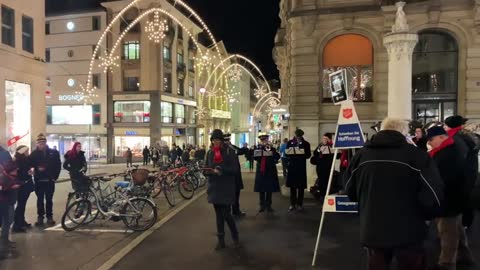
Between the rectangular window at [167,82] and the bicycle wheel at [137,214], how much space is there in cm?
3340

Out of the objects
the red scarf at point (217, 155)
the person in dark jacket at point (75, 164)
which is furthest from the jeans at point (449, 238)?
the person in dark jacket at point (75, 164)

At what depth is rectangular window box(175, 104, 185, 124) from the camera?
44531mm

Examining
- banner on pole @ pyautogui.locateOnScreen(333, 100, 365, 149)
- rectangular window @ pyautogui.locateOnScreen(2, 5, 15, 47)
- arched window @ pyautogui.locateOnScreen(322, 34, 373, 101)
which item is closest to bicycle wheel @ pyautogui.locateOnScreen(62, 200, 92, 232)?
banner on pole @ pyautogui.locateOnScreen(333, 100, 365, 149)

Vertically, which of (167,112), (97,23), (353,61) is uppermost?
(97,23)

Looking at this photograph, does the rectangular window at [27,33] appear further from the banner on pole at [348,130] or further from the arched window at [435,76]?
the banner on pole at [348,130]

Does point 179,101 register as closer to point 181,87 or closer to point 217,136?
point 181,87

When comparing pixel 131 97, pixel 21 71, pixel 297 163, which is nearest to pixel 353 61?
pixel 297 163

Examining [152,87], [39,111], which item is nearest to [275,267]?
[39,111]

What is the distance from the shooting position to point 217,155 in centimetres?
720

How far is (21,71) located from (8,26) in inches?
74.7

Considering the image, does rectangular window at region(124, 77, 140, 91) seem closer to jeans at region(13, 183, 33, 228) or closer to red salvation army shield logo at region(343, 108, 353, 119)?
jeans at region(13, 183, 33, 228)

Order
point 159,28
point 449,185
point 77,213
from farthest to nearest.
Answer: point 159,28 < point 77,213 < point 449,185

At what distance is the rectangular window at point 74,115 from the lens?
4044 centimetres

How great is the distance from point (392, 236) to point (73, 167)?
8.03m
